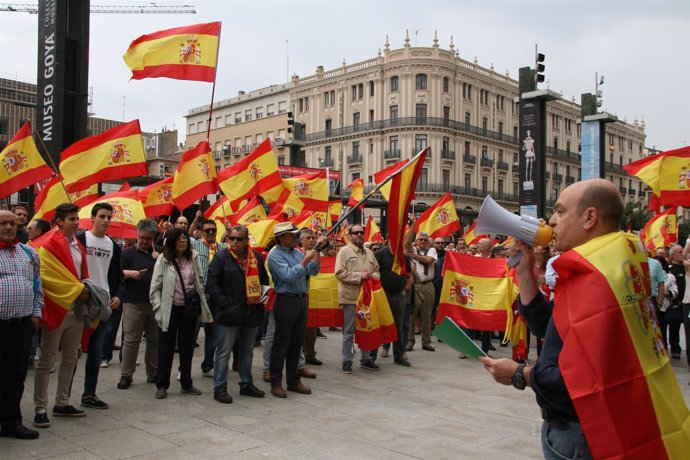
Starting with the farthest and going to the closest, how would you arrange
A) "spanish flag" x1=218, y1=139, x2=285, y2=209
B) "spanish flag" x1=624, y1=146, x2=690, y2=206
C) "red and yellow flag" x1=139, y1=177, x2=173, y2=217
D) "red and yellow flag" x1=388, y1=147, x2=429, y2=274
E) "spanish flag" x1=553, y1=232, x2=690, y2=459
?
"red and yellow flag" x1=139, y1=177, x2=173, y2=217 → "spanish flag" x1=218, y1=139, x2=285, y2=209 → "spanish flag" x1=624, y1=146, x2=690, y2=206 → "red and yellow flag" x1=388, y1=147, x2=429, y2=274 → "spanish flag" x1=553, y1=232, x2=690, y2=459

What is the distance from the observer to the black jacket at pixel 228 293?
7243mm

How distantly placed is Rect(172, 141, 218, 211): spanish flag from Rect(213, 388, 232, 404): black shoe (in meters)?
4.95

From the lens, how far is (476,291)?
429 inches

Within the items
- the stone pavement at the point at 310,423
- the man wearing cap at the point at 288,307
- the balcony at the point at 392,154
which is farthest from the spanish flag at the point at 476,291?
the balcony at the point at 392,154

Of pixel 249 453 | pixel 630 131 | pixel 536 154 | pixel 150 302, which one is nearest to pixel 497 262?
pixel 150 302

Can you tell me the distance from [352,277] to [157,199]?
622cm

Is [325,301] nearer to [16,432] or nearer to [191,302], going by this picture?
[191,302]

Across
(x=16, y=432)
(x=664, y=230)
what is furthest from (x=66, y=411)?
(x=664, y=230)

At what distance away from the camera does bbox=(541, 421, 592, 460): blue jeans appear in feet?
8.03

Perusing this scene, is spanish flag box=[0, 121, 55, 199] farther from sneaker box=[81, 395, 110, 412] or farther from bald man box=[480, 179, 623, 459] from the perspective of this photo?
bald man box=[480, 179, 623, 459]

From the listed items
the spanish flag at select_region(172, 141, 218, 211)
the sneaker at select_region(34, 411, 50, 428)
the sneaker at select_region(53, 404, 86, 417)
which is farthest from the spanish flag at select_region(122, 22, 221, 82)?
the sneaker at select_region(34, 411, 50, 428)

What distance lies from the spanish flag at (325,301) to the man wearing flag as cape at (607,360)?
7837 millimetres

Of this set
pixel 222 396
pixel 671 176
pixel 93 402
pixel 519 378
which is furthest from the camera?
pixel 671 176

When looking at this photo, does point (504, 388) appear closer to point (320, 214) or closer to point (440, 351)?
point (440, 351)
